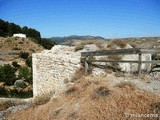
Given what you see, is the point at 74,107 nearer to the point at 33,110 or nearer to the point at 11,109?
the point at 33,110

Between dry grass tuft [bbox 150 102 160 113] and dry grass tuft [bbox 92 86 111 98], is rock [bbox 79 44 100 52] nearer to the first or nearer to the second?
dry grass tuft [bbox 92 86 111 98]

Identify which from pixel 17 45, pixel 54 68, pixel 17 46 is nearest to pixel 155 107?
pixel 54 68

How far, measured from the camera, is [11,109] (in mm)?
9102

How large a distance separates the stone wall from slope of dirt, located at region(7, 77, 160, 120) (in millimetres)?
2095

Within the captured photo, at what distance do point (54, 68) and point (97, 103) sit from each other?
612 cm

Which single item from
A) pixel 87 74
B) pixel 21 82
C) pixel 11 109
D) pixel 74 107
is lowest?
pixel 21 82

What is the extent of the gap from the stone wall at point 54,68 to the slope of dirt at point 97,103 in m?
2.10

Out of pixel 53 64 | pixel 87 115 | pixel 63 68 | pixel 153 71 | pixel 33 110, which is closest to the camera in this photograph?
pixel 87 115

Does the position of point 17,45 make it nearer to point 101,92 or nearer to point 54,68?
point 54,68

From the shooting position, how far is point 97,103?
610 centimetres

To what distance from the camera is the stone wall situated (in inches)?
420

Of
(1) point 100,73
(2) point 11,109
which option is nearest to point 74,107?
(1) point 100,73

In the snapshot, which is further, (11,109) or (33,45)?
(33,45)

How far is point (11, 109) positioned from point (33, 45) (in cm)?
5363
